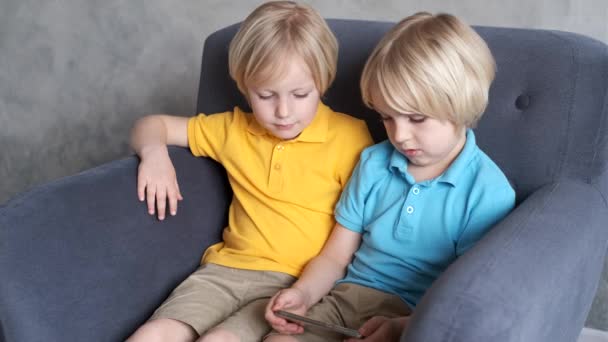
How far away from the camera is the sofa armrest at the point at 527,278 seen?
2.63 feet

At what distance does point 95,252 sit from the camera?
4.05 ft

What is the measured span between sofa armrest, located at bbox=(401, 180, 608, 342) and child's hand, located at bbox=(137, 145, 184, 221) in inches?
24.7

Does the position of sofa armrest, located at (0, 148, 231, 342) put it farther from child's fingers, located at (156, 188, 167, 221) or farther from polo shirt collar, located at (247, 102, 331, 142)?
polo shirt collar, located at (247, 102, 331, 142)

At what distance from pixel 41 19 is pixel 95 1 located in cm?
25

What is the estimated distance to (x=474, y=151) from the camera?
1217mm

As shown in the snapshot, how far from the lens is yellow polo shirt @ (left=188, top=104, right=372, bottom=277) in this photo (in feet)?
4.51

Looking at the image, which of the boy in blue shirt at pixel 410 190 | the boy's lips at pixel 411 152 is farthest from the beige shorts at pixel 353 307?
the boy's lips at pixel 411 152

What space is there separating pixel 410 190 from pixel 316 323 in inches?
11.1

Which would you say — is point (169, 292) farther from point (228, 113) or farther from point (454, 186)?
point (454, 186)

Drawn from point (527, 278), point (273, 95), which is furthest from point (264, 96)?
point (527, 278)

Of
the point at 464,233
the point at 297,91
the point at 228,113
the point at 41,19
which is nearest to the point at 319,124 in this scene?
the point at 297,91

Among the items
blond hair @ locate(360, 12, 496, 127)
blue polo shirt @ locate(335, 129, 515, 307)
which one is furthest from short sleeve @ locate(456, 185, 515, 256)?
blond hair @ locate(360, 12, 496, 127)

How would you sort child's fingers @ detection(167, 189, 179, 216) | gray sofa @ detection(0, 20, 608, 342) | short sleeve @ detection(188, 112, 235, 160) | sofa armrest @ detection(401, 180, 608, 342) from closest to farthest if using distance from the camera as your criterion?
sofa armrest @ detection(401, 180, 608, 342) → gray sofa @ detection(0, 20, 608, 342) → child's fingers @ detection(167, 189, 179, 216) → short sleeve @ detection(188, 112, 235, 160)

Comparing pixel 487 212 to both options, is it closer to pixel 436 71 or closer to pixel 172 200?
pixel 436 71
